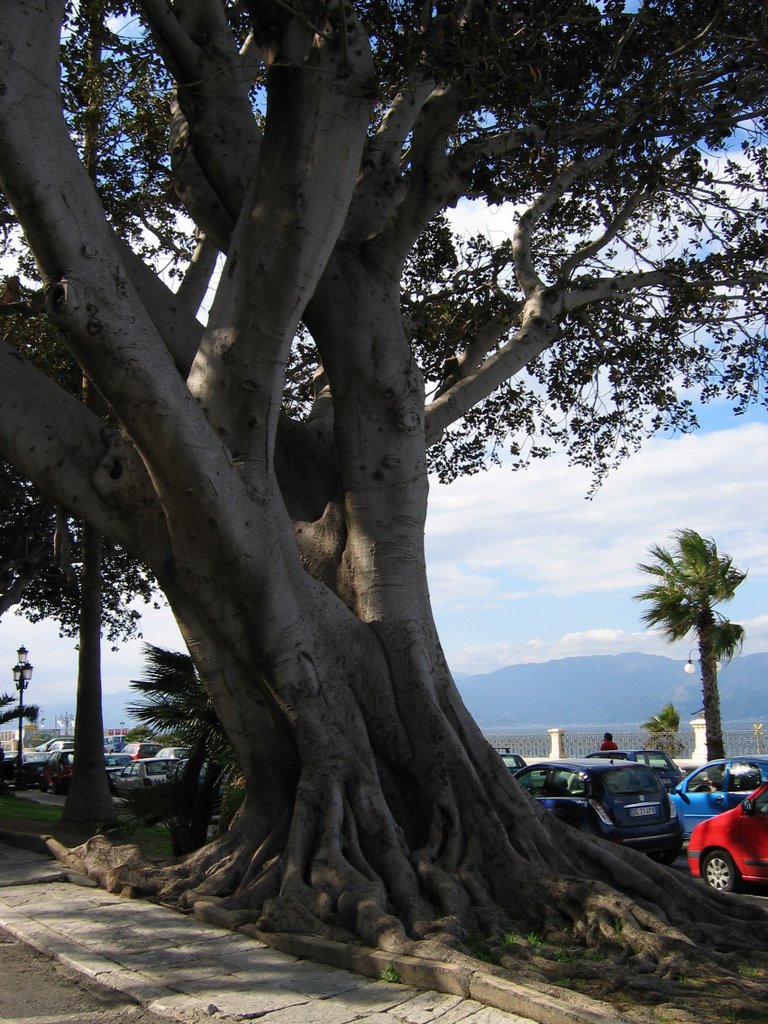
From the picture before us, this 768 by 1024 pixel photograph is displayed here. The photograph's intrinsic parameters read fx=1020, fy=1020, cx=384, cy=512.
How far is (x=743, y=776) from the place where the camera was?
14086 mm

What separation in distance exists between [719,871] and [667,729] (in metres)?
17.8

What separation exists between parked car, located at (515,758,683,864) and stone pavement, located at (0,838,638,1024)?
6.55m

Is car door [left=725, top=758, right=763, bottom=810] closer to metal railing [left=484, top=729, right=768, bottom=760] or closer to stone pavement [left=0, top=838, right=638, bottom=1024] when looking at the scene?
stone pavement [left=0, top=838, right=638, bottom=1024]

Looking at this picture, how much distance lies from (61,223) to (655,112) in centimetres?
633

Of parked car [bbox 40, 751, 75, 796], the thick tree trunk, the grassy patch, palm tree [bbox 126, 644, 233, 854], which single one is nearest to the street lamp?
Result: parked car [bbox 40, 751, 75, 796]

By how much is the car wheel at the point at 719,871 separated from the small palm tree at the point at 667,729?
16.5m

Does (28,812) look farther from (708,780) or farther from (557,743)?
(557,743)

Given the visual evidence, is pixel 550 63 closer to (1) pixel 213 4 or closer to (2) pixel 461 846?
(1) pixel 213 4

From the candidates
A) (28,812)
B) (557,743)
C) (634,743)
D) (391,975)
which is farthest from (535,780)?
(634,743)

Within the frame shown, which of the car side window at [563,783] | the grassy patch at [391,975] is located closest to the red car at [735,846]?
the car side window at [563,783]

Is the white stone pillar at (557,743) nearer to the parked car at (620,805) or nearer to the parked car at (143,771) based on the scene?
the parked car at (143,771)

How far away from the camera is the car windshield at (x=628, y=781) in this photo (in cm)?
1302

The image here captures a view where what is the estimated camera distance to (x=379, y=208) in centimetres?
966

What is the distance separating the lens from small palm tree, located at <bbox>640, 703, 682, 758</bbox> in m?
27.1
